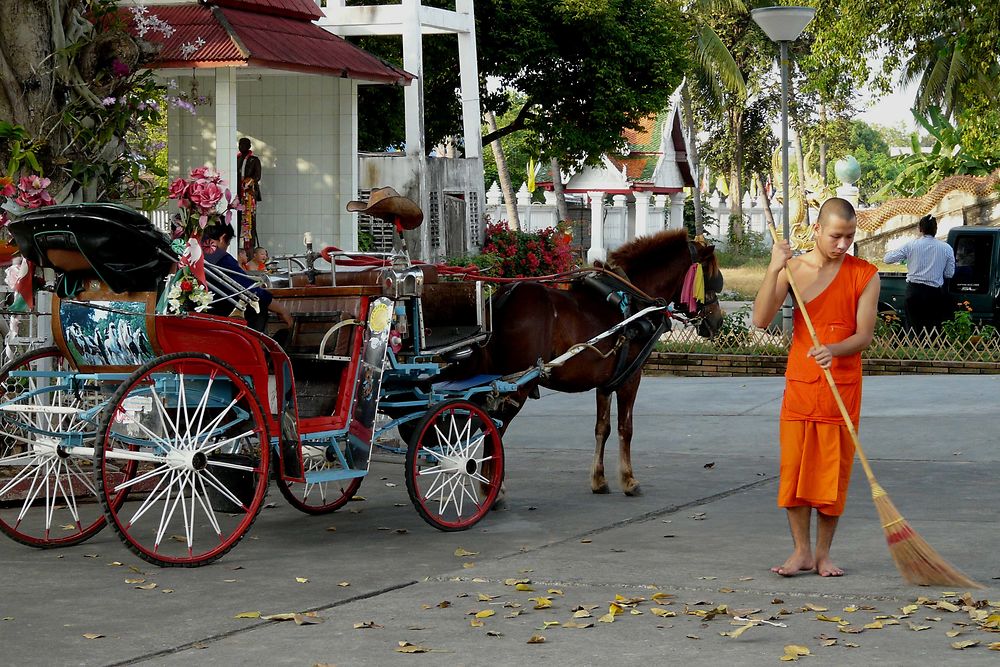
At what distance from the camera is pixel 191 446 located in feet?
25.1

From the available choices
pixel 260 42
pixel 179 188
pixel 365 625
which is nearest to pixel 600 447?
pixel 179 188

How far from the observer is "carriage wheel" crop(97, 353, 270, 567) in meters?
7.43

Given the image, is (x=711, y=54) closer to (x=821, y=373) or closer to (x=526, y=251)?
(x=526, y=251)

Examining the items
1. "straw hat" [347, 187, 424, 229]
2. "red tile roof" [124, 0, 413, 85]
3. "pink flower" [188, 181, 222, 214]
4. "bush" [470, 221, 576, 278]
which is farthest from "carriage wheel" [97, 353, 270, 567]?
"bush" [470, 221, 576, 278]

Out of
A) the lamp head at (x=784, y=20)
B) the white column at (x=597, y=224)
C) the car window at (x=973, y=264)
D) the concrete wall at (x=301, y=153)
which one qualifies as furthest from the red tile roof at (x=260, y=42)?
the white column at (x=597, y=224)

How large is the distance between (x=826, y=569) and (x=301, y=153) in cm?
1614

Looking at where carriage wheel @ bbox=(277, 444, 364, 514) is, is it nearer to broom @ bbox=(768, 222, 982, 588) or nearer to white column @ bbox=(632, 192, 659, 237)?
broom @ bbox=(768, 222, 982, 588)

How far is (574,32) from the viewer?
3027cm

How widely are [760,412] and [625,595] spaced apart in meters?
7.75

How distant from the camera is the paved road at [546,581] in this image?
6031 millimetres

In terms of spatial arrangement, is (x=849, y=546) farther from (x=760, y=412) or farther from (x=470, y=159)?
(x=470, y=159)

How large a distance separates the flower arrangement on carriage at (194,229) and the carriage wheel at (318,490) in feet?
4.59

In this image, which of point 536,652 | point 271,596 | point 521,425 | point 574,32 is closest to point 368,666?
point 536,652

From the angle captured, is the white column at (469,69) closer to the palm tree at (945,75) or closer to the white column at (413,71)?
the white column at (413,71)
